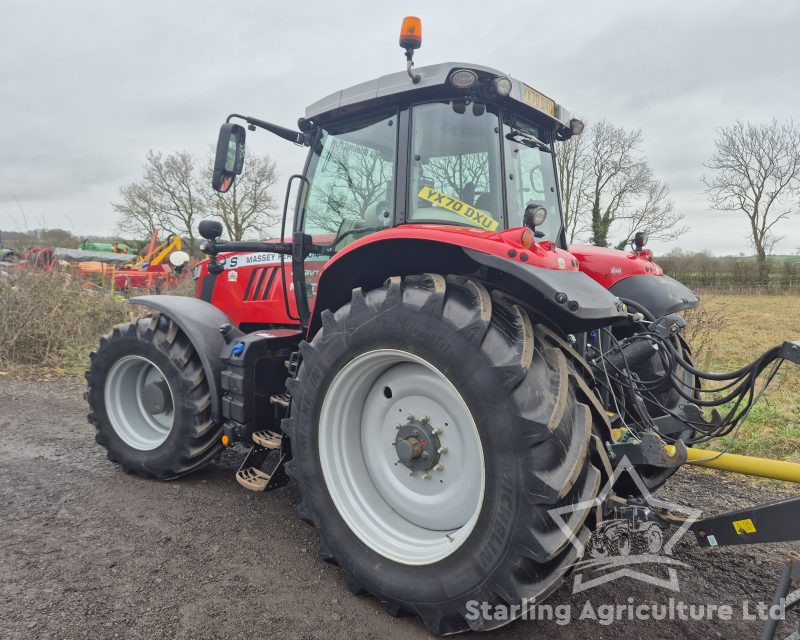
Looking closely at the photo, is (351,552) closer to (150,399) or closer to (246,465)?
(246,465)

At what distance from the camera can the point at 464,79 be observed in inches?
100

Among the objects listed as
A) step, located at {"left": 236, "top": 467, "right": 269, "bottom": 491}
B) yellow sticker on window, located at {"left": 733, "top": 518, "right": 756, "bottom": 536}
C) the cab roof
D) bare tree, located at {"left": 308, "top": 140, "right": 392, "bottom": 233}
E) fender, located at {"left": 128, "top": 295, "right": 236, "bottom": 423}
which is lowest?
step, located at {"left": 236, "top": 467, "right": 269, "bottom": 491}

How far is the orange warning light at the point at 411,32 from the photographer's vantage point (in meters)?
2.48

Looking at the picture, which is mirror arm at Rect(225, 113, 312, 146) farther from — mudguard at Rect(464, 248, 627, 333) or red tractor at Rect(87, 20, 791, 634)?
mudguard at Rect(464, 248, 627, 333)

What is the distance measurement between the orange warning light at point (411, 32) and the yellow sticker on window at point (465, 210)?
657mm

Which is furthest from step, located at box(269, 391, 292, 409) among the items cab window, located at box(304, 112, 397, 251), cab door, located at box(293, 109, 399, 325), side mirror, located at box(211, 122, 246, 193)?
side mirror, located at box(211, 122, 246, 193)

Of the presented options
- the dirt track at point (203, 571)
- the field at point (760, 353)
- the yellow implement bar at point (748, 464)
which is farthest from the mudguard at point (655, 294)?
the dirt track at point (203, 571)

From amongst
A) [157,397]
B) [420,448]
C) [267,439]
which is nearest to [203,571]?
[267,439]

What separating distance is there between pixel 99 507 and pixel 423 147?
2.68 m

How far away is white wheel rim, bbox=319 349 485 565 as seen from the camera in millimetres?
2311

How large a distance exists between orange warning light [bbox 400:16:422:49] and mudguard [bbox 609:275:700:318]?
71.1 inches

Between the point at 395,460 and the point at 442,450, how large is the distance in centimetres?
29

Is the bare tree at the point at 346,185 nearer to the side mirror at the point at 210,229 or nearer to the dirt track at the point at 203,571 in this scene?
the side mirror at the point at 210,229

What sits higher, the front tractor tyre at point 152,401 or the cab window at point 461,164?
the cab window at point 461,164
